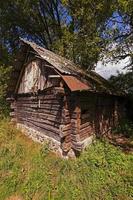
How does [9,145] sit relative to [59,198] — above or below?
above

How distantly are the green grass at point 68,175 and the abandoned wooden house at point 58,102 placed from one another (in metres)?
0.92

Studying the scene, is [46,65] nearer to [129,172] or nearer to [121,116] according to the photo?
[129,172]

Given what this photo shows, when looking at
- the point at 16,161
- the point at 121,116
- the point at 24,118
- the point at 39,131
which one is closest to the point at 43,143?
the point at 39,131

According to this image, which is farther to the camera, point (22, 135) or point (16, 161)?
point (22, 135)

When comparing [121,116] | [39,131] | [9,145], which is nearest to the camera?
[9,145]

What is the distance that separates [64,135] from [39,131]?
10.2ft

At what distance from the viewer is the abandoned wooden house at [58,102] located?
11.2 metres

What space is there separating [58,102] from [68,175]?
3566 mm

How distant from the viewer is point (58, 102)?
1183 cm

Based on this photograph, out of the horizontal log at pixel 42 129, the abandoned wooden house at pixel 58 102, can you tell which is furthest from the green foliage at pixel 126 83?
the horizontal log at pixel 42 129

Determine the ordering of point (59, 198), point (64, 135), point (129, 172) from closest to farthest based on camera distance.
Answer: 1. point (59, 198)
2. point (129, 172)
3. point (64, 135)

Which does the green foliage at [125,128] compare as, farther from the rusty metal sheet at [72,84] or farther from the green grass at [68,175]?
the rusty metal sheet at [72,84]

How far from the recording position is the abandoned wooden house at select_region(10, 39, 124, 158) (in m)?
11.2

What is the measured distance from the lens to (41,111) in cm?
1345
